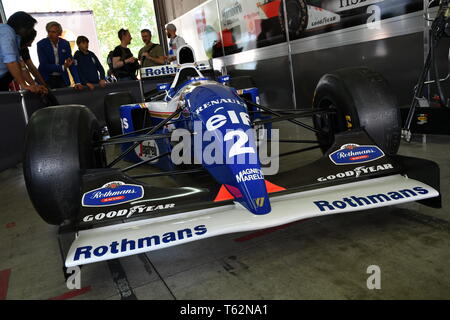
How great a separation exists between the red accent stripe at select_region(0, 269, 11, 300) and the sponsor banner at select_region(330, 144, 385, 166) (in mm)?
1888

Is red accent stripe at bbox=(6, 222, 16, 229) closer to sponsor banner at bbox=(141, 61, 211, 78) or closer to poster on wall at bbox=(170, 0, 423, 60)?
sponsor banner at bbox=(141, 61, 211, 78)

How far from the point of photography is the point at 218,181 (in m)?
2.20

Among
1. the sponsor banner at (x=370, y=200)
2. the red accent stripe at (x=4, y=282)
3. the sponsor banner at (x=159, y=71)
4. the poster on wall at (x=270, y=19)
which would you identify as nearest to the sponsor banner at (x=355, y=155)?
the sponsor banner at (x=370, y=200)

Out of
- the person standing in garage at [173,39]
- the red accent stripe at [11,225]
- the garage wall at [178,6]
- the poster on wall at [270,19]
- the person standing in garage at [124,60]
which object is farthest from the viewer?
the garage wall at [178,6]

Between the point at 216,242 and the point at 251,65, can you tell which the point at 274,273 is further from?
the point at 251,65

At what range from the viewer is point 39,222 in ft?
9.50

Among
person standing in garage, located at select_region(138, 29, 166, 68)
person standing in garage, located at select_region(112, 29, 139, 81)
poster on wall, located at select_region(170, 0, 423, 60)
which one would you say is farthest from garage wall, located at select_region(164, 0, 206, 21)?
person standing in garage, located at select_region(112, 29, 139, 81)

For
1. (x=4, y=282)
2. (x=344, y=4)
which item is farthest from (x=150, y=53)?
(x=4, y=282)

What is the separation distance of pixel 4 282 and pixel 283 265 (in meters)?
1.47

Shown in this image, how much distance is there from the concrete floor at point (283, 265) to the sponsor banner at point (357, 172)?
0.30 metres

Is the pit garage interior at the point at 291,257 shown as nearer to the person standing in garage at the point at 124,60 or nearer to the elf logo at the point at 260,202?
the elf logo at the point at 260,202

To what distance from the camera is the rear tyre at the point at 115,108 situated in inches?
193

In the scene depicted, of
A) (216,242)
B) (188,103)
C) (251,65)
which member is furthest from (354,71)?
(251,65)
